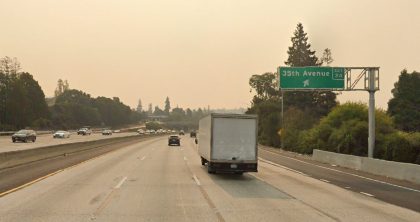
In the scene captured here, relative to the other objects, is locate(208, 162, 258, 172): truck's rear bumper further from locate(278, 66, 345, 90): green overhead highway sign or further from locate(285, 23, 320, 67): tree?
locate(285, 23, 320, 67): tree

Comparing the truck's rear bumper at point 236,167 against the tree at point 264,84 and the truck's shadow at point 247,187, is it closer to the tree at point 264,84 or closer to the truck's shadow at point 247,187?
the truck's shadow at point 247,187

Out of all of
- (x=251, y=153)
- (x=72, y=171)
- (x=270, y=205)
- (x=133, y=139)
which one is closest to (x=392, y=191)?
Result: (x=251, y=153)

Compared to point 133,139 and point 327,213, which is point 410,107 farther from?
point 327,213

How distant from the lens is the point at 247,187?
20.2 meters

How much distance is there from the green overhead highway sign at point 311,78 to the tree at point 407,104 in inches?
2186

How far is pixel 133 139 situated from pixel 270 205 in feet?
249

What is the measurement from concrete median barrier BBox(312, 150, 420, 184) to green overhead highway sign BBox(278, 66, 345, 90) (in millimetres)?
5053

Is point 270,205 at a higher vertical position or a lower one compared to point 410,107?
lower

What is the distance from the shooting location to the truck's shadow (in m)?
17.5

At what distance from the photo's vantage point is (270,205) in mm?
14953

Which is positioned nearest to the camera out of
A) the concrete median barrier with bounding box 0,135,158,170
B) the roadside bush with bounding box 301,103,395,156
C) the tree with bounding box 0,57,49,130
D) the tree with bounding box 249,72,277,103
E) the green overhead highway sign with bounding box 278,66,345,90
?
the concrete median barrier with bounding box 0,135,158,170

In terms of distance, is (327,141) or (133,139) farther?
(133,139)

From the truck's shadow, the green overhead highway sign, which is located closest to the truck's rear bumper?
the truck's shadow

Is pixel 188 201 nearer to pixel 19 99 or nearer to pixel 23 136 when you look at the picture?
pixel 23 136
